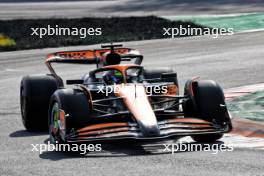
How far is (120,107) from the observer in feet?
36.6

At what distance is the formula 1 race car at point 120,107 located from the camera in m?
10.5

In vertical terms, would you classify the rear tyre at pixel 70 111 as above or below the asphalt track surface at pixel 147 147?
above

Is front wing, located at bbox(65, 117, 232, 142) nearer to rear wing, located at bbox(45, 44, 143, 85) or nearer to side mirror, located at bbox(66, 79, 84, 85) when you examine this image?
side mirror, located at bbox(66, 79, 84, 85)

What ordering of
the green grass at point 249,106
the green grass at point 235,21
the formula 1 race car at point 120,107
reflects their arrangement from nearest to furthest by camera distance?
the formula 1 race car at point 120,107 < the green grass at point 249,106 < the green grass at point 235,21

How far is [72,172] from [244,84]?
7.49 meters

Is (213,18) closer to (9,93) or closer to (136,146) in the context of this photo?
(9,93)

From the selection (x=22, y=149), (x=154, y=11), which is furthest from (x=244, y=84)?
(x=154, y=11)

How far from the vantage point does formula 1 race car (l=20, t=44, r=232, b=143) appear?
10453 millimetres

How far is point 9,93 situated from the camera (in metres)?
16.4

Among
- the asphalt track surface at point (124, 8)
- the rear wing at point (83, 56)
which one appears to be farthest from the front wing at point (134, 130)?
the asphalt track surface at point (124, 8)

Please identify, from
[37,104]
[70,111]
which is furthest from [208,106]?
[37,104]

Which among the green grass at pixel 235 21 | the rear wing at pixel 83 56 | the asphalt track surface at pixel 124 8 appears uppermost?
the rear wing at pixel 83 56

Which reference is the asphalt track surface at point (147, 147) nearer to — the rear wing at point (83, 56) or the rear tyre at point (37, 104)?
the rear tyre at point (37, 104)

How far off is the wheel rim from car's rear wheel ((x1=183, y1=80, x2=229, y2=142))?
1550 mm
